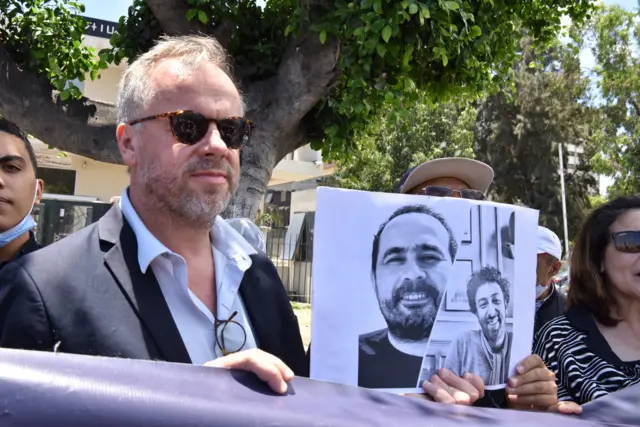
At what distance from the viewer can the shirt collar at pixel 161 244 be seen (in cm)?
148

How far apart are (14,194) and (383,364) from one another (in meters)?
1.77

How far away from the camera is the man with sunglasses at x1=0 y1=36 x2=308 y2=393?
133 centimetres

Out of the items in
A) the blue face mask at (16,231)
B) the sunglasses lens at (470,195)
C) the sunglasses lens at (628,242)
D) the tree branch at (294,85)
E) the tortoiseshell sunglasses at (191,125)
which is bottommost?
the blue face mask at (16,231)

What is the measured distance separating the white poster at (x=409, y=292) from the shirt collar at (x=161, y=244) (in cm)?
40

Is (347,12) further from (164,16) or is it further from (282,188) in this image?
(282,188)

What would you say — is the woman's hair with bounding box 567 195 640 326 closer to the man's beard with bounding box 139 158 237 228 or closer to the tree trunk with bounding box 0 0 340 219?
the man's beard with bounding box 139 158 237 228

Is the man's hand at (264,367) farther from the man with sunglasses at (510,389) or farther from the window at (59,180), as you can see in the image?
the window at (59,180)

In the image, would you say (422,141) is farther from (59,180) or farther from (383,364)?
(383,364)

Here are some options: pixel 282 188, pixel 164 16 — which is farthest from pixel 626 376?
pixel 282 188

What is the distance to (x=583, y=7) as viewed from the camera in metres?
6.68

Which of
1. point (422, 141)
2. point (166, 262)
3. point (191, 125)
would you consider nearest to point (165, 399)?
point (166, 262)

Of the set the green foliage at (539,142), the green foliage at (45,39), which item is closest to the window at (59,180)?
the green foliage at (45,39)

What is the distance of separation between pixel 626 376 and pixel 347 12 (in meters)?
3.38

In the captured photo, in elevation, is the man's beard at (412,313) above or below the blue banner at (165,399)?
above
